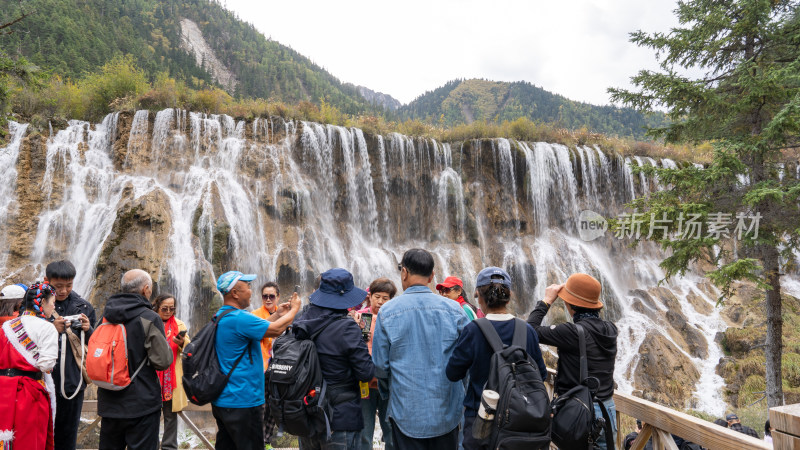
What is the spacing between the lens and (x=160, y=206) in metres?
13.3

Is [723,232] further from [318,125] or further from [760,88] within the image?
[318,125]

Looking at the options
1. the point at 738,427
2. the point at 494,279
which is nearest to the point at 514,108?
the point at 738,427

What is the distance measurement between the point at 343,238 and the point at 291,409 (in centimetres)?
1440

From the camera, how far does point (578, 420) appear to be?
2.60 m

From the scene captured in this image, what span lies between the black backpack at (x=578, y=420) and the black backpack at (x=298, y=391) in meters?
1.49

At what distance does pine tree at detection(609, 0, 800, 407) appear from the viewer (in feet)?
26.0

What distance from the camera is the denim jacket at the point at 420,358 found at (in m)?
2.72

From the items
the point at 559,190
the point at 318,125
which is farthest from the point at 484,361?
the point at 559,190

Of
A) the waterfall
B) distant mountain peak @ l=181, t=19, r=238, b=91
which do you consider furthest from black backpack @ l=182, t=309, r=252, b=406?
distant mountain peak @ l=181, t=19, r=238, b=91

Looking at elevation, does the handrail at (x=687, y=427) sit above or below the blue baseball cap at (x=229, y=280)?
below

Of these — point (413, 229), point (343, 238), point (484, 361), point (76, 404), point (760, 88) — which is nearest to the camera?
point (484, 361)

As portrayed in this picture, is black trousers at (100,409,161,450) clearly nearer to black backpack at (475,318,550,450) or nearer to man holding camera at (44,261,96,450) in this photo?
man holding camera at (44,261,96,450)

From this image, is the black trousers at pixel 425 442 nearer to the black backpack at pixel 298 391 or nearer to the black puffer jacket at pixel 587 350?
the black backpack at pixel 298 391

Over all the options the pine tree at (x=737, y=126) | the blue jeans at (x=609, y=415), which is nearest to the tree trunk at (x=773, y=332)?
the pine tree at (x=737, y=126)
